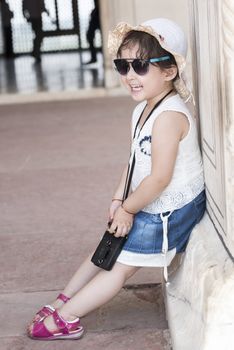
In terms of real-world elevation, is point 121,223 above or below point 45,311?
above

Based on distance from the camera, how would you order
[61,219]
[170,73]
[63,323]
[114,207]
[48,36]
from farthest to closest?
[48,36] < [61,219] < [114,207] < [63,323] < [170,73]

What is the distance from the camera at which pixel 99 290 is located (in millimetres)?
3449

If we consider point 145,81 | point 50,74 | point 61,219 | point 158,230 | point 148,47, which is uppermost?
point 148,47

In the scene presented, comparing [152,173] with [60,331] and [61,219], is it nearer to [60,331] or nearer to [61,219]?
[60,331]

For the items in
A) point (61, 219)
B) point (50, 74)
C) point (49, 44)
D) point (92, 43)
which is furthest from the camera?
point (49, 44)

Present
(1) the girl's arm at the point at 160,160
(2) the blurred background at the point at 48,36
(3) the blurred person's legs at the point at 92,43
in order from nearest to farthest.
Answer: (1) the girl's arm at the point at 160,160, (3) the blurred person's legs at the point at 92,43, (2) the blurred background at the point at 48,36

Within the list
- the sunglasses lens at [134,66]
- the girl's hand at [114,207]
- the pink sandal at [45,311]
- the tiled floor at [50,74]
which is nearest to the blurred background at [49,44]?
the tiled floor at [50,74]

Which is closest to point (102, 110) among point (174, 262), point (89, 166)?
point (89, 166)

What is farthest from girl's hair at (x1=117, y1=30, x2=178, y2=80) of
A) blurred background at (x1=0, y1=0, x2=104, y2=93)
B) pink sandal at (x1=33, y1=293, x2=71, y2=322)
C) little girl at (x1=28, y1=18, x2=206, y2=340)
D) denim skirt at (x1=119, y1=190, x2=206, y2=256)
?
blurred background at (x1=0, y1=0, x2=104, y2=93)

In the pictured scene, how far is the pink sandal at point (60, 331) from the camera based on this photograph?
11.5 ft

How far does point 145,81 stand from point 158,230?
605 millimetres

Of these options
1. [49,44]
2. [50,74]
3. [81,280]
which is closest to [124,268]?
[81,280]

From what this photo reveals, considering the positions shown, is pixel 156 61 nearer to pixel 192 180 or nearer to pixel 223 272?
pixel 192 180

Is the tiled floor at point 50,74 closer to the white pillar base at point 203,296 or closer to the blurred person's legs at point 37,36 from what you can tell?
the blurred person's legs at point 37,36
